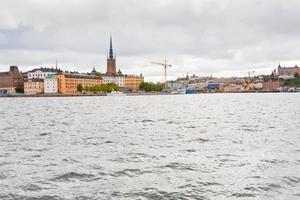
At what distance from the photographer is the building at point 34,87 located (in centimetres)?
16388

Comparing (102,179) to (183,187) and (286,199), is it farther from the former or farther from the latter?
(286,199)

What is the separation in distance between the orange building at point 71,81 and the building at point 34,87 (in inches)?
262

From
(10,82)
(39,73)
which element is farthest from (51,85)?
(10,82)

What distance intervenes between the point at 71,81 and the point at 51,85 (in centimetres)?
1045

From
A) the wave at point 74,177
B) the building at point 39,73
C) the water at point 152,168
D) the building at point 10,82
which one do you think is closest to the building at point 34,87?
the building at point 10,82

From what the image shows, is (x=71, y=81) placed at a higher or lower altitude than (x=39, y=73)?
lower

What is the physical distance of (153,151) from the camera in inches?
595

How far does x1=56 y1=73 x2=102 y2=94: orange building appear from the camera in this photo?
164m

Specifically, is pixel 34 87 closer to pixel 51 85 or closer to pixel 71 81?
pixel 51 85

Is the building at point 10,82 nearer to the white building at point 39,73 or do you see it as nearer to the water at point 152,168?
the white building at point 39,73

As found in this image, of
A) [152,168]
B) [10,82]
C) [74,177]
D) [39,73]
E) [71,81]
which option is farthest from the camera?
[39,73]

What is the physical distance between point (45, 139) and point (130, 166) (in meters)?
8.07

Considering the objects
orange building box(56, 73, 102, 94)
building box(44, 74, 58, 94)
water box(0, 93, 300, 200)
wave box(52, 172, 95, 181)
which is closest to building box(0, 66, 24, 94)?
building box(44, 74, 58, 94)

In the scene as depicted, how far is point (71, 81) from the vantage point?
170750mm
